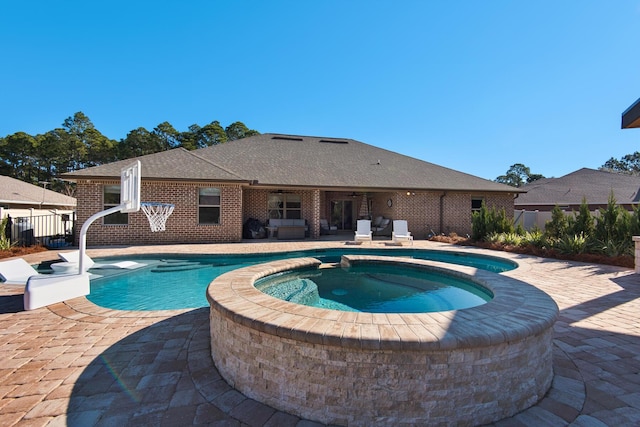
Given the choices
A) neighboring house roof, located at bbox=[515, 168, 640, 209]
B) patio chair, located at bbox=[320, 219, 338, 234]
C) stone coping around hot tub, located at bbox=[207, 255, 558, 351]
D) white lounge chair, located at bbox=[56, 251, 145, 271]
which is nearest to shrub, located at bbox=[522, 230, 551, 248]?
stone coping around hot tub, located at bbox=[207, 255, 558, 351]

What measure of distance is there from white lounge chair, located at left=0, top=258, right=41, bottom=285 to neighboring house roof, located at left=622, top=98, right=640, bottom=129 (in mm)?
11206

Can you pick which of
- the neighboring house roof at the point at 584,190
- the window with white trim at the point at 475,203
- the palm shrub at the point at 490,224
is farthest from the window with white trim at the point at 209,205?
the neighboring house roof at the point at 584,190

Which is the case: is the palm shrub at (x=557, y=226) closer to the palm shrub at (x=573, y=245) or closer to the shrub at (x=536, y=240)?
the shrub at (x=536, y=240)

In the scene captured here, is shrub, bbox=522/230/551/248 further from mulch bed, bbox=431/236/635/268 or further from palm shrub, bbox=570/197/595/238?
palm shrub, bbox=570/197/595/238

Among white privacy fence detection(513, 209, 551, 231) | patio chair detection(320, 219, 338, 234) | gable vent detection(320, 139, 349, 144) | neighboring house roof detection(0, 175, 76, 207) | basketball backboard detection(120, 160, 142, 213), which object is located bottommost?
patio chair detection(320, 219, 338, 234)

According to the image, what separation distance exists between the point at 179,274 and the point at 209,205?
5.25 m

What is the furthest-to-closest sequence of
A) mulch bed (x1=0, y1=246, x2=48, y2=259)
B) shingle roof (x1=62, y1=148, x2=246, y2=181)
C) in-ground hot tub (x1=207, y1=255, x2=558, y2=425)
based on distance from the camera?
shingle roof (x1=62, y1=148, x2=246, y2=181) < mulch bed (x1=0, y1=246, x2=48, y2=259) < in-ground hot tub (x1=207, y1=255, x2=558, y2=425)

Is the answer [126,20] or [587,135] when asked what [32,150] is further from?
[587,135]

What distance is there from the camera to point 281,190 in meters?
16.2

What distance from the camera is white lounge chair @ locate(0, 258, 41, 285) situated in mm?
5840

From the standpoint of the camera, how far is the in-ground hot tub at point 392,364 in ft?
6.90

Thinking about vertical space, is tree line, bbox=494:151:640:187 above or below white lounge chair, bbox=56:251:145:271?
above

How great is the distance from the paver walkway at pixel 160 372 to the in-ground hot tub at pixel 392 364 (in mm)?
164

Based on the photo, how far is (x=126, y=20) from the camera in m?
11.0
